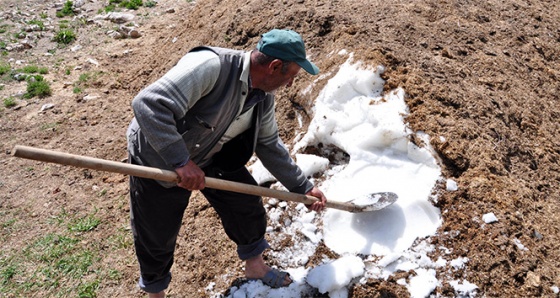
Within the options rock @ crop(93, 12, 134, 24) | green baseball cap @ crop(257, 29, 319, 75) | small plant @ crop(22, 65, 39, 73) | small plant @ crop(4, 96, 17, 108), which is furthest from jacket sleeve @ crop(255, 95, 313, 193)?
rock @ crop(93, 12, 134, 24)

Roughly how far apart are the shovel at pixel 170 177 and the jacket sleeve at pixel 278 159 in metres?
0.12

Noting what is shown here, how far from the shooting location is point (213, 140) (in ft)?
8.93

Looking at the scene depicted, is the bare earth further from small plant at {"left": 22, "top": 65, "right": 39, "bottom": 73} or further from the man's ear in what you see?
the man's ear

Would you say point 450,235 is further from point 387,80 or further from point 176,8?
point 176,8

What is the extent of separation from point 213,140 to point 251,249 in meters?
0.95

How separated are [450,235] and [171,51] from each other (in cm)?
448

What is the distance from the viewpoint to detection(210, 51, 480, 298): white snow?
319 centimetres

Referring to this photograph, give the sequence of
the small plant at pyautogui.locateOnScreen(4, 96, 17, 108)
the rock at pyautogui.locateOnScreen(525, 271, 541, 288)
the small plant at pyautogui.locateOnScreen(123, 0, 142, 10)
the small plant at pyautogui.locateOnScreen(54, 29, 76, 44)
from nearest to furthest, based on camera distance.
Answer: the rock at pyautogui.locateOnScreen(525, 271, 541, 288)
the small plant at pyautogui.locateOnScreen(4, 96, 17, 108)
the small plant at pyautogui.locateOnScreen(54, 29, 76, 44)
the small plant at pyautogui.locateOnScreen(123, 0, 142, 10)

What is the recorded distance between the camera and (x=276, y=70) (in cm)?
250

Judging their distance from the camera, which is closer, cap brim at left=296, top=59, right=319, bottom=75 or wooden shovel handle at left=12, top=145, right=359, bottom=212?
wooden shovel handle at left=12, top=145, right=359, bottom=212

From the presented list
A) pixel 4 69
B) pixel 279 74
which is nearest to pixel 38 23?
pixel 4 69

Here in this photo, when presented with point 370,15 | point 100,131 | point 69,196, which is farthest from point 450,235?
point 100,131

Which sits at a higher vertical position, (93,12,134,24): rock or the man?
the man

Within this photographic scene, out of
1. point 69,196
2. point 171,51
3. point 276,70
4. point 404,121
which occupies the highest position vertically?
point 276,70
